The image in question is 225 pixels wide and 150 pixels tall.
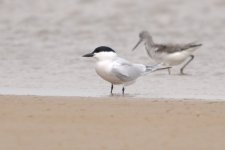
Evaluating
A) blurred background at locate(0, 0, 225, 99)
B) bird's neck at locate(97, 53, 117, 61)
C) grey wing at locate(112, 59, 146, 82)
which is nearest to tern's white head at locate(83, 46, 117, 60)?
bird's neck at locate(97, 53, 117, 61)

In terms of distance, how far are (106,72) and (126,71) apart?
0.27 metres

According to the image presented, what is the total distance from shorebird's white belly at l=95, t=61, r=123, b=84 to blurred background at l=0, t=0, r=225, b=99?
8.2 inches

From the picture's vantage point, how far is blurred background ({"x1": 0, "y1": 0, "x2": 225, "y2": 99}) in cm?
1286

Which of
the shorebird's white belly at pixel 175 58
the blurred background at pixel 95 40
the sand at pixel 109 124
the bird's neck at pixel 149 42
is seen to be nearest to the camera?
the sand at pixel 109 124

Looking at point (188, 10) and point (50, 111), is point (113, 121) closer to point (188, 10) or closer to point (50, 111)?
point (50, 111)

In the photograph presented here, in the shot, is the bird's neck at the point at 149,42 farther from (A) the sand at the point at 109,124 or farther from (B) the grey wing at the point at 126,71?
(A) the sand at the point at 109,124

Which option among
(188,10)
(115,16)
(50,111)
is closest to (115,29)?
(115,16)

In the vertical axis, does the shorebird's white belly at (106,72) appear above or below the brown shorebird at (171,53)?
below

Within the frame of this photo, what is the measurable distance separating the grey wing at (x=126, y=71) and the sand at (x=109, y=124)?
128 centimetres

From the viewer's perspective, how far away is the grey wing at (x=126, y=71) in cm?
1249

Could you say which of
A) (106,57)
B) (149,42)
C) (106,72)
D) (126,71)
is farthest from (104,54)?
(149,42)

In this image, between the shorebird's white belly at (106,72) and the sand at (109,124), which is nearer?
the sand at (109,124)

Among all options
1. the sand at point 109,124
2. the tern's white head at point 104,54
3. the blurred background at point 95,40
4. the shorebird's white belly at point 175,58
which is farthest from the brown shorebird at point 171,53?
the sand at point 109,124

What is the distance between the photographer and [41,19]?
792 inches
